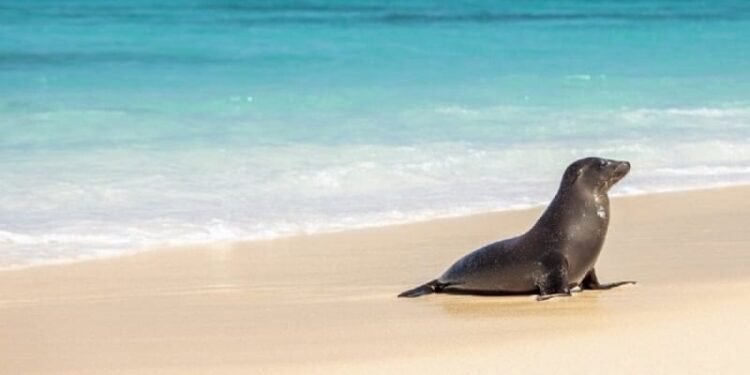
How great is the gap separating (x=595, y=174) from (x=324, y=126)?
681cm

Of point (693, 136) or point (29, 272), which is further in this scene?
point (693, 136)

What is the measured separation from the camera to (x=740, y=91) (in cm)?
1678

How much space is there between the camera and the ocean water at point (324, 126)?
851cm

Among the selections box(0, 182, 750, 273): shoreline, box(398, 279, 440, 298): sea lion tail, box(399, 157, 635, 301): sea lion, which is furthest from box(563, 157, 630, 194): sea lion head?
box(0, 182, 750, 273): shoreline

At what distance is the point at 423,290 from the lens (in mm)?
5941

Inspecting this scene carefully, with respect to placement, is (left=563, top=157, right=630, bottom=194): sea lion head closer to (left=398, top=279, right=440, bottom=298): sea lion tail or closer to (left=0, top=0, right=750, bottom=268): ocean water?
(left=398, top=279, right=440, bottom=298): sea lion tail

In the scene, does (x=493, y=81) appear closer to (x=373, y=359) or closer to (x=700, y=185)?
(x=700, y=185)

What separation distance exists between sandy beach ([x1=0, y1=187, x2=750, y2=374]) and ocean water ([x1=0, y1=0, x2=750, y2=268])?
643 mm

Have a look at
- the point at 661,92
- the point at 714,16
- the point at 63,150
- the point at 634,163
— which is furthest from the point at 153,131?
the point at 714,16

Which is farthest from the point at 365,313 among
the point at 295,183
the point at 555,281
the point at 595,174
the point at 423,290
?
the point at 295,183

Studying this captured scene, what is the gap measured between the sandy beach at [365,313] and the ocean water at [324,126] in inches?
25.3

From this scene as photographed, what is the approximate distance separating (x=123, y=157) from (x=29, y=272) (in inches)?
162

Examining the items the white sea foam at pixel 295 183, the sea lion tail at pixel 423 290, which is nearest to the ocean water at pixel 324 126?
the white sea foam at pixel 295 183

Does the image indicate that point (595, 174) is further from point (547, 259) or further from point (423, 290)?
point (423, 290)
